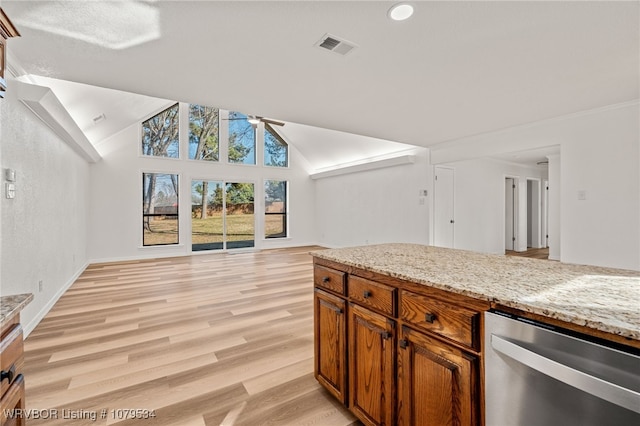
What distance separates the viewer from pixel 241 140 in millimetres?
8320

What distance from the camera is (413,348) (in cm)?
127

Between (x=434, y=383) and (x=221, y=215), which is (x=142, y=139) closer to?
(x=221, y=215)

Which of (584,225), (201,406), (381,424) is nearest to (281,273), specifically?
(201,406)

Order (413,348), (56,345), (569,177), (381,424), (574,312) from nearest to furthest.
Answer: (574,312)
(413,348)
(381,424)
(56,345)
(569,177)

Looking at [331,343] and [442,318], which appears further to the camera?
[331,343]

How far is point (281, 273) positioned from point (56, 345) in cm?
323

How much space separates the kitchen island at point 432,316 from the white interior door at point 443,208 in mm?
4303

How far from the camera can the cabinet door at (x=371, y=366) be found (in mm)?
1372

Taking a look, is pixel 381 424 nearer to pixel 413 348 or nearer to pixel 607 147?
pixel 413 348

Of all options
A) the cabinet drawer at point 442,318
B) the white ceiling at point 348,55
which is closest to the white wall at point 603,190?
the white ceiling at point 348,55

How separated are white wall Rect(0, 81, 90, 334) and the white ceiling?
2.41 ft

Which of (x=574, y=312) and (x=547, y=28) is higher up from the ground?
(x=547, y=28)

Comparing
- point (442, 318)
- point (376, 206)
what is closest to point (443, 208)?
point (376, 206)

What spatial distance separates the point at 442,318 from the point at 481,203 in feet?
21.6
